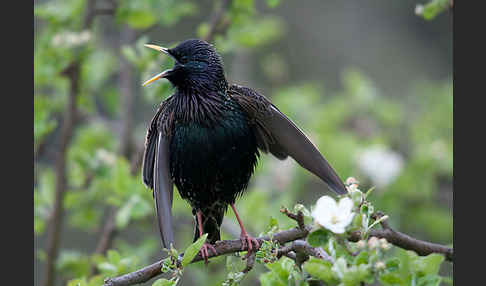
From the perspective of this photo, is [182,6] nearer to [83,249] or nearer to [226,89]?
[226,89]

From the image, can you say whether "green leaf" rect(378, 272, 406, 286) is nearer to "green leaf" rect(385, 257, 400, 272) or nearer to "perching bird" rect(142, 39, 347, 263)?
"green leaf" rect(385, 257, 400, 272)

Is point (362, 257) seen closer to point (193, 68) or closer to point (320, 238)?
point (320, 238)

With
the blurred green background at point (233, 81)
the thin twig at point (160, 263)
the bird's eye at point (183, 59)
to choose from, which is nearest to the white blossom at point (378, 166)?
the blurred green background at point (233, 81)

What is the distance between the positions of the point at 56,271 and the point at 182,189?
1.65 metres

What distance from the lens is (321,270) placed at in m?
2.31

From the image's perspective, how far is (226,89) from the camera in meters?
3.77

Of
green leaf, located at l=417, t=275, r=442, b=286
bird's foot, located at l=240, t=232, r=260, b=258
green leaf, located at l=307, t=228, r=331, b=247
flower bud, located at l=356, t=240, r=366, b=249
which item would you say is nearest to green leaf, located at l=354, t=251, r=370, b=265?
flower bud, located at l=356, t=240, r=366, b=249

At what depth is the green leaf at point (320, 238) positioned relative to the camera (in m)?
2.33

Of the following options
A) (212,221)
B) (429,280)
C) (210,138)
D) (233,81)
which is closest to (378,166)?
(233,81)

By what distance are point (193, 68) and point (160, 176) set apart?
0.60 meters

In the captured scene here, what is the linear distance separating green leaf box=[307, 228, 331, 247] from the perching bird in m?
1.13

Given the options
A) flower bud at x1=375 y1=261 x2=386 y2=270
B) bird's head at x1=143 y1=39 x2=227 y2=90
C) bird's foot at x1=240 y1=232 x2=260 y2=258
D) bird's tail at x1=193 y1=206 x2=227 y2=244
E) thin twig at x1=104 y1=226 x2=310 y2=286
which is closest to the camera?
flower bud at x1=375 y1=261 x2=386 y2=270

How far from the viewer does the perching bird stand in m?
3.57

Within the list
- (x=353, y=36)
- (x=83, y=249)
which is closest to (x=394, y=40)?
(x=353, y=36)
